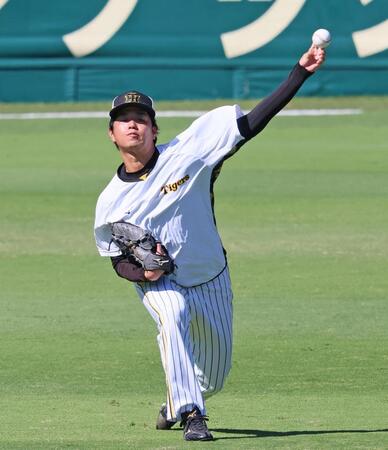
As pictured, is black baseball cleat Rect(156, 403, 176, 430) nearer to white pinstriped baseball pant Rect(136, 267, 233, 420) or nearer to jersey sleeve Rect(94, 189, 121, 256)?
white pinstriped baseball pant Rect(136, 267, 233, 420)

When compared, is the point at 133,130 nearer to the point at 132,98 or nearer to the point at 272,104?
the point at 132,98

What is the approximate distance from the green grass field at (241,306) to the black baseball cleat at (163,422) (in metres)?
0.05

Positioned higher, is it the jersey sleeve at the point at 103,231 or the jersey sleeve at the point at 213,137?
the jersey sleeve at the point at 213,137

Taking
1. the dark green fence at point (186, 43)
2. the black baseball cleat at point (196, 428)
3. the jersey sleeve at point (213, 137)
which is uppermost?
the dark green fence at point (186, 43)

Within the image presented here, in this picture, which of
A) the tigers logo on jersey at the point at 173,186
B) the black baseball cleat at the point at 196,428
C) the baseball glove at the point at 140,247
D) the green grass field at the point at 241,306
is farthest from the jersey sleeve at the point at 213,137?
the green grass field at the point at 241,306

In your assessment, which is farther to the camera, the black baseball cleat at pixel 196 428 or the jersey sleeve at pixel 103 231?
the jersey sleeve at pixel 103 231

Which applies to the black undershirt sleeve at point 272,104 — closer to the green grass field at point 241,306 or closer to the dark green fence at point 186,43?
the green grass field at point 241,306

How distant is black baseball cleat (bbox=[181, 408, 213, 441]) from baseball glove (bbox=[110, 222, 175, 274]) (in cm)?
67

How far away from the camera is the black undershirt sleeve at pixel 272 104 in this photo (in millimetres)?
6266

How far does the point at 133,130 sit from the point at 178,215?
1.47ft

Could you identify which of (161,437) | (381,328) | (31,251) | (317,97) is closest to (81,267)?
(31,251)

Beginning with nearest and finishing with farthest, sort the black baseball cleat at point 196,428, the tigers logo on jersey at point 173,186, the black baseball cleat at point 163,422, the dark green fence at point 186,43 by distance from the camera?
the black baseball cleat at point 196,428 → the tigers logo on jersey at point 173,186 → the black baseball cleat at point 163,422 → the dark green fence at point 186,43

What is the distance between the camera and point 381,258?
12.9 meters

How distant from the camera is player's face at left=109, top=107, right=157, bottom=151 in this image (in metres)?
6.36
